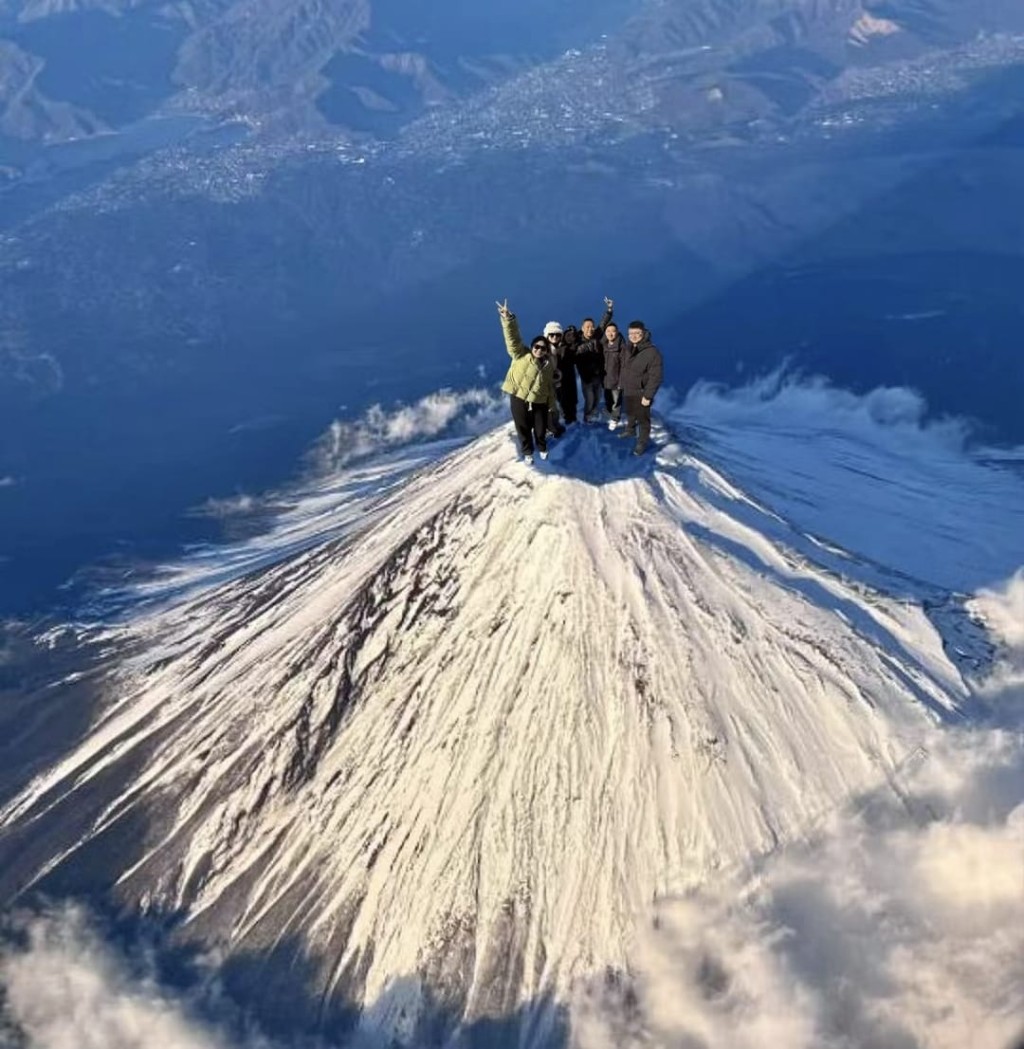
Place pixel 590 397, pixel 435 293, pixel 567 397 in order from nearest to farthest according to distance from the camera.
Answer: pixel 567 397, pixel 590 397, pixel 435 293

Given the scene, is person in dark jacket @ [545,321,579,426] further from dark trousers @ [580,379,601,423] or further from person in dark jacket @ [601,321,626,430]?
person in dark jacket @ [601,321,626,430]

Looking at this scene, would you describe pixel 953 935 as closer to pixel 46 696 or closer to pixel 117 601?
pixel 46 696

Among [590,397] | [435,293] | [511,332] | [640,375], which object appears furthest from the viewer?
[435,293]

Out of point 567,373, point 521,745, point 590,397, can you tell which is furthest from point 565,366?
point 521,745

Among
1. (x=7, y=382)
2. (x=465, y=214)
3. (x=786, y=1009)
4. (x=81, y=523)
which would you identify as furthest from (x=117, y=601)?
(x=465, y=214)

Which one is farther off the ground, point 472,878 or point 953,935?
point 472,878

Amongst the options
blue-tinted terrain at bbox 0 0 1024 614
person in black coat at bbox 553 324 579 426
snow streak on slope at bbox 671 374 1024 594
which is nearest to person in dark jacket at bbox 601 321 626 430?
person in black coat at bbox 553 324 579 426

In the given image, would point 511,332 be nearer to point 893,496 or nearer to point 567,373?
point 567,373

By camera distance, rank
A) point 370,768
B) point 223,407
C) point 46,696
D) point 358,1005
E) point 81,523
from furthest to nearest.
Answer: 1. point 223,407
2. point 81,523
3. point 46,696
4. point 370,768
5. point 358,1005
